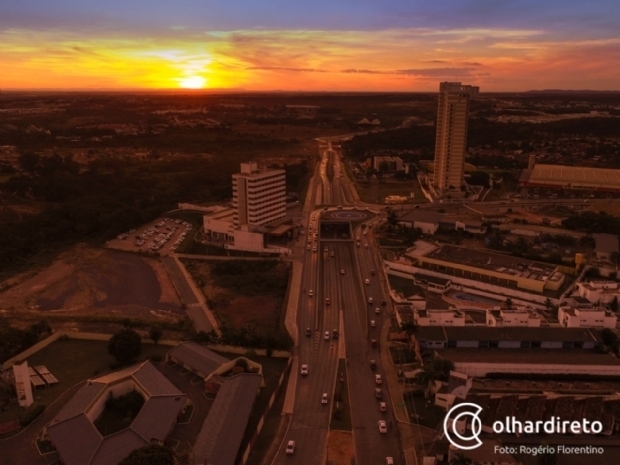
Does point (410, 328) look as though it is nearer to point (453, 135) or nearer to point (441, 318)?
point (441, 318)

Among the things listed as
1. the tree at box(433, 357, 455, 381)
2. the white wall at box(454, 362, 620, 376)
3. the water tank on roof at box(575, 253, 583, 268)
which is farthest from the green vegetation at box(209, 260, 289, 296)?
the water tank on roof at box(575, 253, 583, 268)

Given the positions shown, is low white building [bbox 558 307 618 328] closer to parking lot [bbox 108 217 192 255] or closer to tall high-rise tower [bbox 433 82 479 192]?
parking lot [bbox 108 217 192 255]

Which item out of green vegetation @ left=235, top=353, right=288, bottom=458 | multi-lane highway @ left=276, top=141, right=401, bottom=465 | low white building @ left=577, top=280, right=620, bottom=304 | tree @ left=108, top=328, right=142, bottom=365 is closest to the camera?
multi-lane highway @ left=276, top=141, right=401, bottom=465

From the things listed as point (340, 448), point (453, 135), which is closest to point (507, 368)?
point (340, 448)

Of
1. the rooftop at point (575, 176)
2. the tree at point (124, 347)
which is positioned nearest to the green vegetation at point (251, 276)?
the tree at point (124, 347)

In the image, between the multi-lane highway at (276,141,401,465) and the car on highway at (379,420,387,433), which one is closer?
the multi-lane highway at (276,141,401,465)
